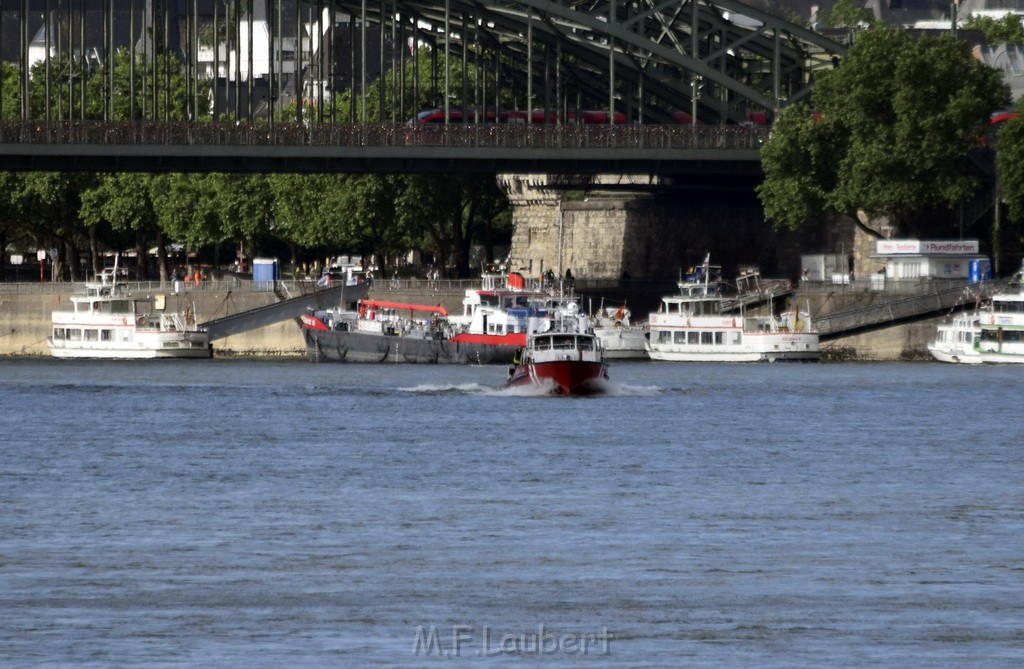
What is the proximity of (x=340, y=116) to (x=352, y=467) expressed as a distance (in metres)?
88.9

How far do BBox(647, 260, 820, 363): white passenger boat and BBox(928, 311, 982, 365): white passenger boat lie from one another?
18.3 feet

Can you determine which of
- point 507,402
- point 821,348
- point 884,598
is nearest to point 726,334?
point 821,348

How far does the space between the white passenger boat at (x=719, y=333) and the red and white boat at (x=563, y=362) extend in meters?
30.6

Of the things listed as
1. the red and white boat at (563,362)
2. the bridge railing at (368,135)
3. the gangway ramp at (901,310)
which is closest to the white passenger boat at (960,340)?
the gangway ramp at (901,310)

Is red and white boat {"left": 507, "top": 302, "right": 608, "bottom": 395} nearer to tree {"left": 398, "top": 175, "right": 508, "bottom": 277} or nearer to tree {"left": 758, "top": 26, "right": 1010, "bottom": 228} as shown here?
tree {"left": 758, "top": 26, "right": 1010, "bottom": 228}

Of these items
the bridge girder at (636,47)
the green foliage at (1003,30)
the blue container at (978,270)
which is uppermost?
the green foliage at (1003,30)

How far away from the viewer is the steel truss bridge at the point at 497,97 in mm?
105562

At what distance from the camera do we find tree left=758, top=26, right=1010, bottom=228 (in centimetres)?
11038

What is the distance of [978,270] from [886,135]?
7577mm

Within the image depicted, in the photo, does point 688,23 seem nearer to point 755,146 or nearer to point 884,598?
point 755,146

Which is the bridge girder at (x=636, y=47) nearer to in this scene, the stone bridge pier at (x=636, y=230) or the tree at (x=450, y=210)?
the stone bridge pier at (x=636, y=230)

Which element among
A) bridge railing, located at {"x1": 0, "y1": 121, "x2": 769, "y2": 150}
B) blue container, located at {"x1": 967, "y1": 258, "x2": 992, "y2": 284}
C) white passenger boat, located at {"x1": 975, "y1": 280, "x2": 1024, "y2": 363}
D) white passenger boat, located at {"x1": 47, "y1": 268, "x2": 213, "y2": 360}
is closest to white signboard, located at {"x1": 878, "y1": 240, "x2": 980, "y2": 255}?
blue container, located at {"x1": 967, "y1": 258, "x2": 992, "y2": 284}

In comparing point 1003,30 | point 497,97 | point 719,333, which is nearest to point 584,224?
point 497,97

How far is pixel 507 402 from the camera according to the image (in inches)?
2980
